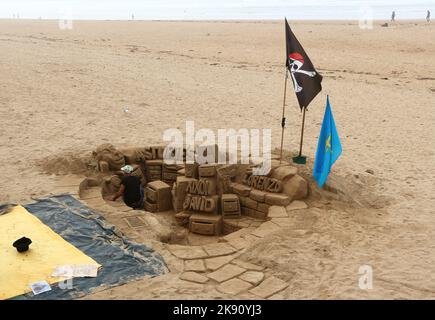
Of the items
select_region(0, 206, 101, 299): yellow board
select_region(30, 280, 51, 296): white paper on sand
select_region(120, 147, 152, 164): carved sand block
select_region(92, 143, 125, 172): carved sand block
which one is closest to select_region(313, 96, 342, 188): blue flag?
select_region(120, 147, 152, 164): carved sand block

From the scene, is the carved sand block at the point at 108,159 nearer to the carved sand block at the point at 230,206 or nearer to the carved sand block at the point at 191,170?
the carved sand block at the point at 191,170

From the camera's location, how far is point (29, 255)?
235 inches

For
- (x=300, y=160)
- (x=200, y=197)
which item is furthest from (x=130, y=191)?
(x=300, y=160)

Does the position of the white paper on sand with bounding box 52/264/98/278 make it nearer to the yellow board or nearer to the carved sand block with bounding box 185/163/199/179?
the yellow board

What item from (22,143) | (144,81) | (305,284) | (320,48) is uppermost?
(320,48)

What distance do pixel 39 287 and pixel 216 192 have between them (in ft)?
13.6

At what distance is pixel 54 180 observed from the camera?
347 inches

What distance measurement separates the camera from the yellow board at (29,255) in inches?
213

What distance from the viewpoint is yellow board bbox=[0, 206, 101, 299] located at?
213 inches

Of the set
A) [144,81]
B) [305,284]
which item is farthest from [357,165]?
[144,81]

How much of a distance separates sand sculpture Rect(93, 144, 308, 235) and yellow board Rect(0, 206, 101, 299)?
2.33 m

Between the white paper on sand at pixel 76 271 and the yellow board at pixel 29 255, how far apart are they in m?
0.07

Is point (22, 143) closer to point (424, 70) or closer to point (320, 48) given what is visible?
point (424, 70)

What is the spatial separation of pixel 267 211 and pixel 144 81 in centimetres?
1244
